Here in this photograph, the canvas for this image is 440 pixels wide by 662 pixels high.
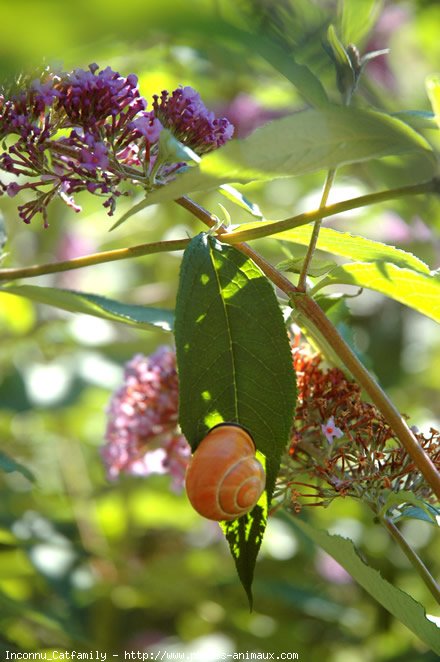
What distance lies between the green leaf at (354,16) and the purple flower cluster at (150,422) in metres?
0.58

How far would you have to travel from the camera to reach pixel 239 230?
820mm

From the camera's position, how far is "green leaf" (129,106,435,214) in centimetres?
64

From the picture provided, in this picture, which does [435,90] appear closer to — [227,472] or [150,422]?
[227,472]

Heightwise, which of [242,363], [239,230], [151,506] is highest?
[151,506]

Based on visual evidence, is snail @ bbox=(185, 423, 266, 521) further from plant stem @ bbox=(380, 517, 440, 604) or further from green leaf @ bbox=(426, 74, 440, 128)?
green leaf @ bbox=(426, 74, 440, 128)

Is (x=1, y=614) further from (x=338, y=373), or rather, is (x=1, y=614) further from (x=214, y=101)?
(x=214, y=101)

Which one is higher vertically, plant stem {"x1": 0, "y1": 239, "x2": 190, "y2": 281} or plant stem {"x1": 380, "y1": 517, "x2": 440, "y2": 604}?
plant stem {"x1": 0, "y1": 239, "x2": 190, "y2": 281}

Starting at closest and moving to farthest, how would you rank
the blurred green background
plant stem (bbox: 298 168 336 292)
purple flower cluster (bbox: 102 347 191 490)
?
plant stem (bbox: 298 168 336 292)
purple flower cluster (bbox: 102 347 191 490)
the blurred green background

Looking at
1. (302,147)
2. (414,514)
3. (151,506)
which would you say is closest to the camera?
(302,147)

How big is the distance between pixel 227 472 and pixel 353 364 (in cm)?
17

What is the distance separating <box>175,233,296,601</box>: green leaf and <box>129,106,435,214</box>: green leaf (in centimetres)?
12

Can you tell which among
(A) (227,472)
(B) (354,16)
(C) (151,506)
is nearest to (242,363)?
(A) (227,472)

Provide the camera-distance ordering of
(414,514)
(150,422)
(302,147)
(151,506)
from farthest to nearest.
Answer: (151,506) → (150,422) → (414,514) → (302,147)

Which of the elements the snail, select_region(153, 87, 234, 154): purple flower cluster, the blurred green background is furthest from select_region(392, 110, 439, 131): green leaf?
the blurred green background
